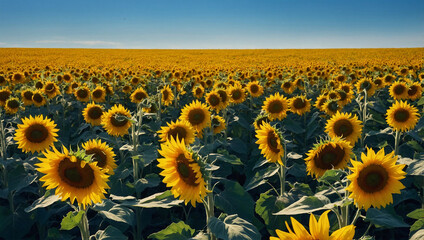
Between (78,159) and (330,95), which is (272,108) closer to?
(330,95)

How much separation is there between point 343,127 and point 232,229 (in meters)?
2.43

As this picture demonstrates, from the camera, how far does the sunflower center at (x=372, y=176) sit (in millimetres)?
2109

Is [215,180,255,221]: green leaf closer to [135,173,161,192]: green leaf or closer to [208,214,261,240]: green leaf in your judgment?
[208,214,261,240]: green leaf

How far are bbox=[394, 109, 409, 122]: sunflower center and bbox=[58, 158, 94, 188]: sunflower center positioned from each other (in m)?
3.98

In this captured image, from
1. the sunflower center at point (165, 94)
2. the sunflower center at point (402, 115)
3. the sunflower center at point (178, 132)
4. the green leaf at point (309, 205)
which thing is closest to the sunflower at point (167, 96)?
the sunflower center at point (165, 94)

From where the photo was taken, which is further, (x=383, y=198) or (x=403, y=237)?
(x=403, y=237)

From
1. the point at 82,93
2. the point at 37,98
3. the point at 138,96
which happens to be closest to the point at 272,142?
the point at 138,96

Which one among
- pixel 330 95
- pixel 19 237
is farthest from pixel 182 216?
pixel 330 95

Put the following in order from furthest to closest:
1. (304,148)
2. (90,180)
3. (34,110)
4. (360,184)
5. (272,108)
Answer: (34,110) → (304,148) → (272,108) → (90,180) → (360,184)

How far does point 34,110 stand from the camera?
294 inches

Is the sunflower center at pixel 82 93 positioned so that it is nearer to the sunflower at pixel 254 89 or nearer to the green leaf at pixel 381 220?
the sunflower at pixel 254 89

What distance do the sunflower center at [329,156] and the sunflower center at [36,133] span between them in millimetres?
3091

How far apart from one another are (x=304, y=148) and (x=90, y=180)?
469 cm

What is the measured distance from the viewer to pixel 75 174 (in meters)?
2.33
